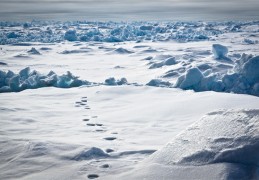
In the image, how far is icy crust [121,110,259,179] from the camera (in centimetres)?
277

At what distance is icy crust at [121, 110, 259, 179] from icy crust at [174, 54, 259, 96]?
6.43 meters

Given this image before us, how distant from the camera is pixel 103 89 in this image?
30.5ft

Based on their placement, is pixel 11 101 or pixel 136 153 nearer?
pixel 136 153

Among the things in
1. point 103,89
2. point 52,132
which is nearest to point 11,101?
point 103,89

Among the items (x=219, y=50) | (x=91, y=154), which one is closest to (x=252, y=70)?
(x=219, y=50)

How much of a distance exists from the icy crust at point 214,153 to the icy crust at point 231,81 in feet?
21.1

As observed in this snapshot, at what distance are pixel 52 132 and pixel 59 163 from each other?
1.75 metres

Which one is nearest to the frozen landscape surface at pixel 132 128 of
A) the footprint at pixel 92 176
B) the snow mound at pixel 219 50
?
the footprint at pixel 92 176

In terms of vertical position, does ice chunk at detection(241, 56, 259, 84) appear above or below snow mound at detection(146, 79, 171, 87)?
above

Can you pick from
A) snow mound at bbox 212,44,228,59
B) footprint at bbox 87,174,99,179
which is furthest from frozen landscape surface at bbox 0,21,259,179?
snow mound at bbox 212,44,228,59

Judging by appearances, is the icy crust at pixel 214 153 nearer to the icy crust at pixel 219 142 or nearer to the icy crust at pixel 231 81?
the icy crust at pixel 219 142

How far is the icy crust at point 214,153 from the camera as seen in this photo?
277cm

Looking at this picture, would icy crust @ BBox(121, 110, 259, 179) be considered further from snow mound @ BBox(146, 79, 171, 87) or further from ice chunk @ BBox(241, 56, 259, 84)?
snow mound @ BBox(146, 79, 171, 87)

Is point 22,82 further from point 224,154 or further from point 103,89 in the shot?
point 224,154
